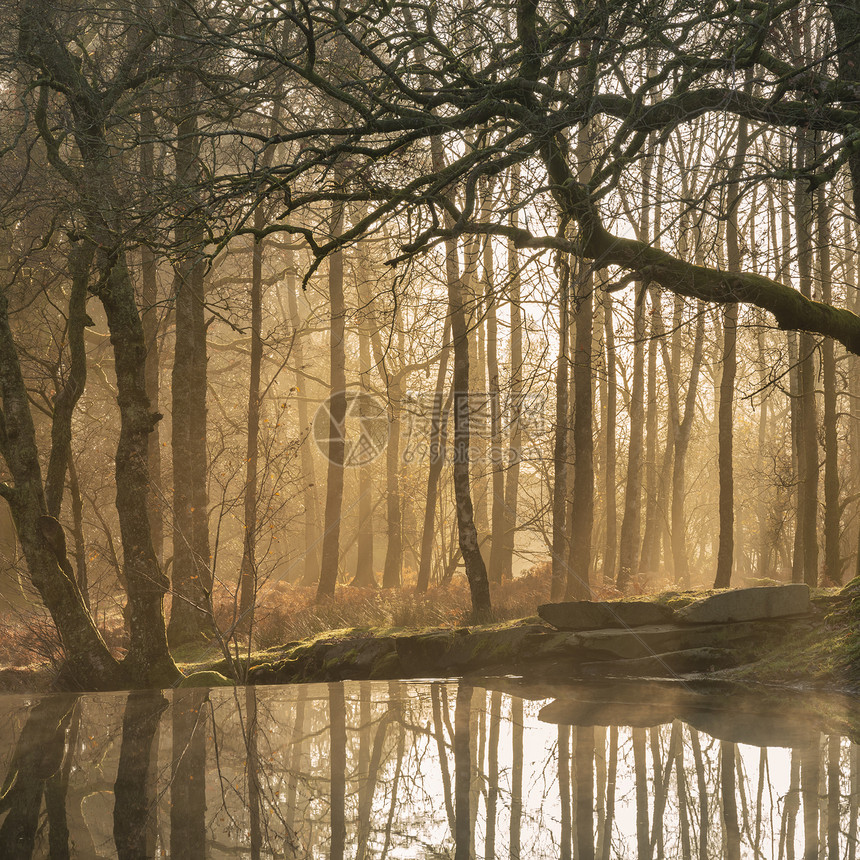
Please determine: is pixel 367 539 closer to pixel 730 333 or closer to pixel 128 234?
pixel 730 333

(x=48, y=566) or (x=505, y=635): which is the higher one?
(x=48, y=566)

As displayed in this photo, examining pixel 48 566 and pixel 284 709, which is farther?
pixel 48 566

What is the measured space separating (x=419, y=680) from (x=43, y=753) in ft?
13.0

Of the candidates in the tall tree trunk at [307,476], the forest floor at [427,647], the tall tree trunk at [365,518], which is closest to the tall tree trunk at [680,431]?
the forest floor at [427,647]

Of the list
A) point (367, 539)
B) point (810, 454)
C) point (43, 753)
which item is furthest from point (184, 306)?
point (367, 539)

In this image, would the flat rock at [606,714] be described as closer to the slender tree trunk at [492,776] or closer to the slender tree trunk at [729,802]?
the slender tree trunk at [492,776]

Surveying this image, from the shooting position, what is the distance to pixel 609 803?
4332mm

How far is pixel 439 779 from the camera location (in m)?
4.78

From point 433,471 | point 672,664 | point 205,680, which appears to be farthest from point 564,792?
point 433,471

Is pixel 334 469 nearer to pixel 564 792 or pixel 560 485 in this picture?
pixel 560 485

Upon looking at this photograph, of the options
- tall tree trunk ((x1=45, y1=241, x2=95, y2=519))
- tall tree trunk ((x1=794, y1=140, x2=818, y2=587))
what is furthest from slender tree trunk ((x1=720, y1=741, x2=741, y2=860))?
tall tree trunk ((x1=794, y1=140, x2=818, y2=587))

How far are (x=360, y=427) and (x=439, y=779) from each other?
2176 centimetres

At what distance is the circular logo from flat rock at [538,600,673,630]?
1236 cm

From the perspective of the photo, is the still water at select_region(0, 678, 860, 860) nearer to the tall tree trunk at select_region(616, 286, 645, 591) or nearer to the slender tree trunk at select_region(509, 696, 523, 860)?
the slender tree trunk at select_region(509, 696, 523, 860)
